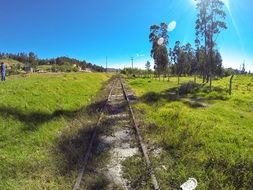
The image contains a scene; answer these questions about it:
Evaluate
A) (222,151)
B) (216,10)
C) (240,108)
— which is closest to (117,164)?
(222,151)

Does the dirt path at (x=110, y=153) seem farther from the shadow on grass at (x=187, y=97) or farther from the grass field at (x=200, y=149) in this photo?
the shadow on grass at (x=187, y=97)

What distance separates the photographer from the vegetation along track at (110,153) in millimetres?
7344

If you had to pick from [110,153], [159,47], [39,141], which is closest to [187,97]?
[39,141]

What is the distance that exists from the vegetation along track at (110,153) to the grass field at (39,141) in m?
0.31

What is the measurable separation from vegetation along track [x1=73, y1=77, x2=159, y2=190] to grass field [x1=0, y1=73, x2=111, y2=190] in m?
0.31

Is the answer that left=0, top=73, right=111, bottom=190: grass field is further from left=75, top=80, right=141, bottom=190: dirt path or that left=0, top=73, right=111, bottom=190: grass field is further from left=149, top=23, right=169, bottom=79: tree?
left=149, top=23, right=169, bottom=79: tree

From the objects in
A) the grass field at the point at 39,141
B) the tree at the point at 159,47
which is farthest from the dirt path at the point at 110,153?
the tree at the point at 159,47

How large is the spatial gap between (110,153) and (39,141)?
2612 millimetres

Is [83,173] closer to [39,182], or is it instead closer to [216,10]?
[39,182]

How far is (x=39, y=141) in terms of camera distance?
35.0ft

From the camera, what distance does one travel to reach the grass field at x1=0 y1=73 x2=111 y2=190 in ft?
25.5

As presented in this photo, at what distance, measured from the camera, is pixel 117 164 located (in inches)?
337

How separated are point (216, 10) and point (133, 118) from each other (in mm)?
30000

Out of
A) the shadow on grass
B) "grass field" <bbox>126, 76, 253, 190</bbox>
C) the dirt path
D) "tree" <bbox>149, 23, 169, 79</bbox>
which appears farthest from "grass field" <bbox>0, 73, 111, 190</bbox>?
"tree" <bbox>149, 23, 169, 79</bbox>
